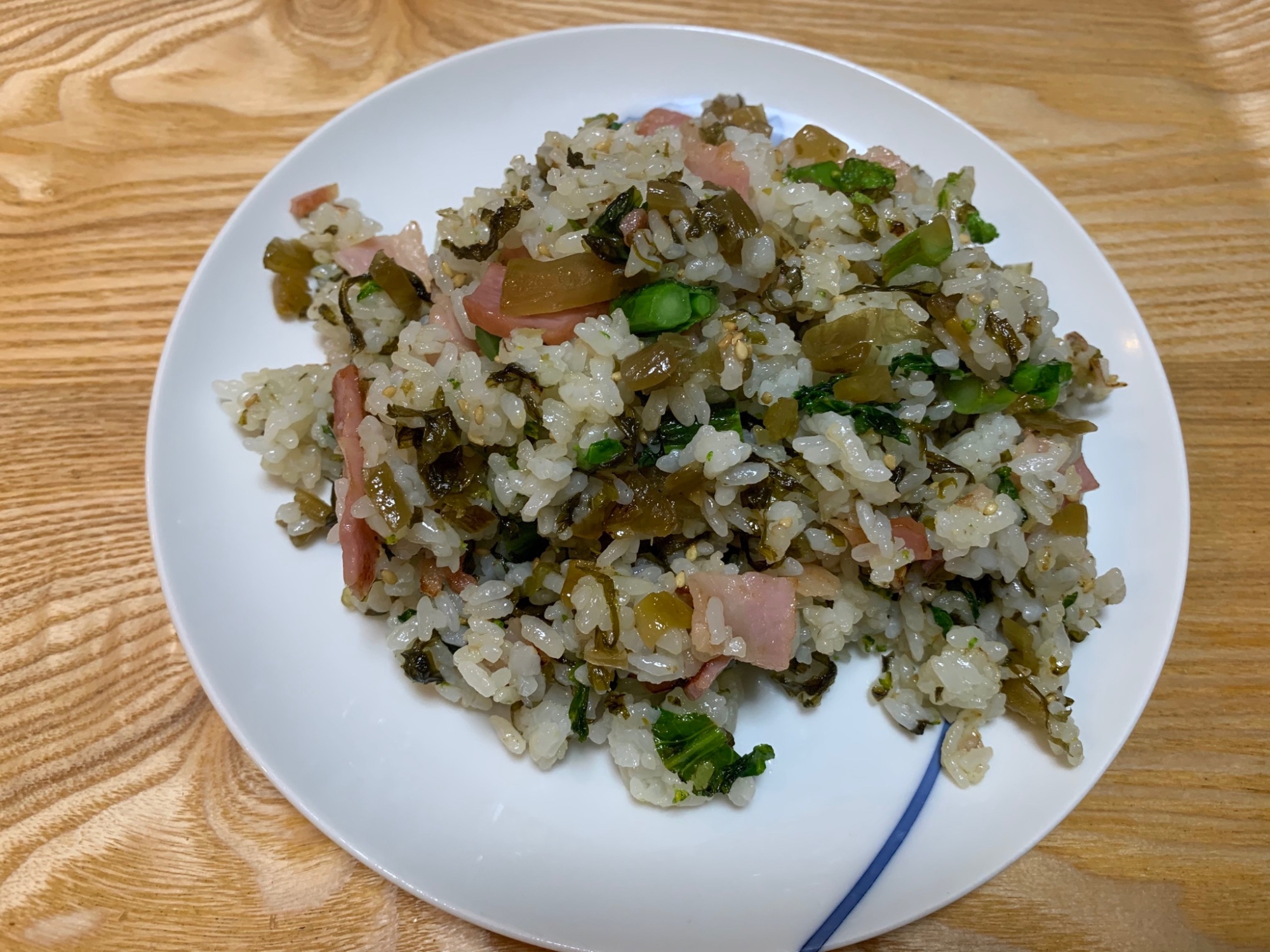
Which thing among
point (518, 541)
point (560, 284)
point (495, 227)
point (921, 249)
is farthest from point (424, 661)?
point (921, 249)

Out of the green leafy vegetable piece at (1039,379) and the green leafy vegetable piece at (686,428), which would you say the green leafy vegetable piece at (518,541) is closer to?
the green leafy vegetable piece at (686,428)

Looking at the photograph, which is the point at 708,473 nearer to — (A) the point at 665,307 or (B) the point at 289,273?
(A) the point at 665,307

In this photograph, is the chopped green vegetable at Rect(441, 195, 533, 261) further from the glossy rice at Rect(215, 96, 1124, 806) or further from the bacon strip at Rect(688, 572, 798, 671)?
the bacon strip at Rect(688, 572, 798, 671)

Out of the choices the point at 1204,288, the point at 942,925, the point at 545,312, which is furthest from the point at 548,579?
the point at 1204,288

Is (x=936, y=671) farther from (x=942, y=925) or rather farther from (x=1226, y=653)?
(x=1226, y=653)

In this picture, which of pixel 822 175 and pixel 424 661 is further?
pixel 822 175

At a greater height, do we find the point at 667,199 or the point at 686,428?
the point at 667,199
